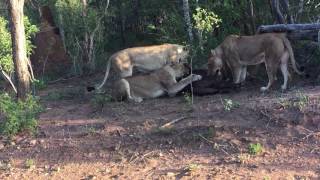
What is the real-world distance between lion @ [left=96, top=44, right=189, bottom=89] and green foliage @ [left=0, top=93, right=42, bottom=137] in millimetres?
3073

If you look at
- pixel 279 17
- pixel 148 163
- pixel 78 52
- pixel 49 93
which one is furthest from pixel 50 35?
pixel 148 163

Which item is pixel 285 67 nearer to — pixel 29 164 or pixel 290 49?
pixel 290 49

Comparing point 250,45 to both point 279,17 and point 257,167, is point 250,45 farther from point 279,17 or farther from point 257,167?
point 257,167

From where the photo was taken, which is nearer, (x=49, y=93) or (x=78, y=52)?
(x=49, y=93)

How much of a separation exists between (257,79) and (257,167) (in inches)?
168

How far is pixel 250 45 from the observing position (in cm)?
1121

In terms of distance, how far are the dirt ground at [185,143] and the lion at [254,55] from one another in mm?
559

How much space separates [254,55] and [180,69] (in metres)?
1.65

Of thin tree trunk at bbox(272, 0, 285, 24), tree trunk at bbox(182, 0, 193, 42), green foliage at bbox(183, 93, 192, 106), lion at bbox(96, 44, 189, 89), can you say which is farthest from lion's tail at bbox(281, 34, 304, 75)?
tree trunk at bbox(182, 0, 193, 42)

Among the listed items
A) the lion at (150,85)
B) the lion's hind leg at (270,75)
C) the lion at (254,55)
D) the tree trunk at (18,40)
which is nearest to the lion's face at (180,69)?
the lion at (150,85)

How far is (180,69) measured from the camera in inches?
480

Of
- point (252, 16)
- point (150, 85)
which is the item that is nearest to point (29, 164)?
point (150, 85)

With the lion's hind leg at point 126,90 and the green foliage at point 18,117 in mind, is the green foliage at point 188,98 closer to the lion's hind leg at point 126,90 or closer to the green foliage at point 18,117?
the lion's hind leg at point 126,90

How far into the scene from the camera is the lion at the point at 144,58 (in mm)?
12922
